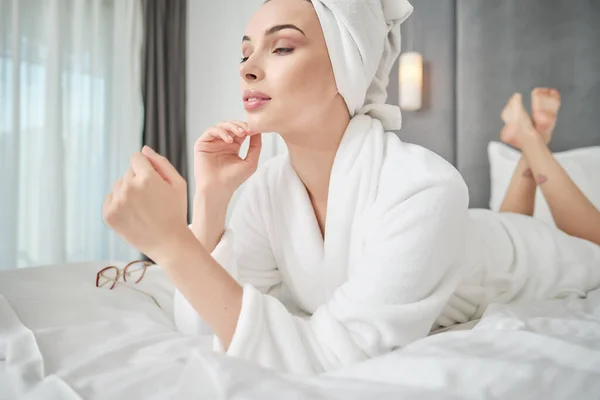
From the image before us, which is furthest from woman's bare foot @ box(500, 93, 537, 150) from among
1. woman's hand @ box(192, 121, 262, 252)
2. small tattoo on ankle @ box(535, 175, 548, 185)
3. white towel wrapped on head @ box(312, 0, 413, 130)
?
woman's hand @ box(192, 121, 262, 252)

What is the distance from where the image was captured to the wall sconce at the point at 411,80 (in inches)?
88.0

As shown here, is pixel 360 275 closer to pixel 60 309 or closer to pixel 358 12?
pixel 358 12

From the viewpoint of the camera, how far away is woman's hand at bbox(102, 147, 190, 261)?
0.66 metres

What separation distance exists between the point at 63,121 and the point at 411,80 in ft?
6.59

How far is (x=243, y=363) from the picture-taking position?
1.81ft

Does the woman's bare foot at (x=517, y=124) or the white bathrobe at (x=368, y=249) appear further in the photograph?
the woman's bare foot at (x=517, y=124)

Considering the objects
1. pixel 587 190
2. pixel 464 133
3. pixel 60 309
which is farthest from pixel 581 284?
pixel 60 309

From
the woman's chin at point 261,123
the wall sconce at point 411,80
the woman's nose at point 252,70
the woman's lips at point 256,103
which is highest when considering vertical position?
the wall sconce at point 411,80

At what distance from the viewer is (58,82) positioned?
2.62m

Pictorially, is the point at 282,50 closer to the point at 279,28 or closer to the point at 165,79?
the point at 279,28

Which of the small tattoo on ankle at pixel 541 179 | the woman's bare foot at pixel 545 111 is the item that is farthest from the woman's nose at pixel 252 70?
the woman's bare foot at pixel 545 111

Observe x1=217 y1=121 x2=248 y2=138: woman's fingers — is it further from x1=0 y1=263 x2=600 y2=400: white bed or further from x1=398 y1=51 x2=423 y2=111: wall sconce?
x1=398 y1=51 x2=423 y2=111: wall sconce

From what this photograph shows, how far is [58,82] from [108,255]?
1.08 m

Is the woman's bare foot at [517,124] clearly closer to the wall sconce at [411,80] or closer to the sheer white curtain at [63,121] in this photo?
the wall sconce at [411,80]
